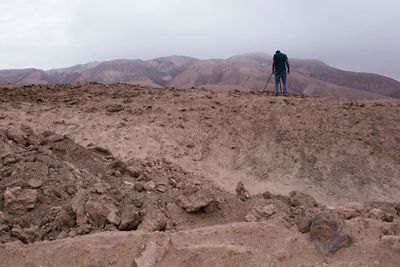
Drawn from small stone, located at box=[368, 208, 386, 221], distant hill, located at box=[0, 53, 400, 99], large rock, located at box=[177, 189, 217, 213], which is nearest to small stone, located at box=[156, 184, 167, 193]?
large rock, located at box=[177, 189, 217, 213]

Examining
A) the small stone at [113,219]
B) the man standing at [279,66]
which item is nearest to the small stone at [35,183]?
the small stone at [113,219]

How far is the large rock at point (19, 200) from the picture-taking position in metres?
4.05

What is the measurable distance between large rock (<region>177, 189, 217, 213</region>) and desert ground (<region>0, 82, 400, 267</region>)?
0.01m

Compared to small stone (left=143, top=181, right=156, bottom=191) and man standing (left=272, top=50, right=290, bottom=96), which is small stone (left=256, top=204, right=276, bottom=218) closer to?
small stone (left=143, top=181, right=156, bottom=191)

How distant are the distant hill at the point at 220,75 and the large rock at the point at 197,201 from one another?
144ft

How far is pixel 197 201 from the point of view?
14.1 feet

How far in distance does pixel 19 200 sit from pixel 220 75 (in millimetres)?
53993

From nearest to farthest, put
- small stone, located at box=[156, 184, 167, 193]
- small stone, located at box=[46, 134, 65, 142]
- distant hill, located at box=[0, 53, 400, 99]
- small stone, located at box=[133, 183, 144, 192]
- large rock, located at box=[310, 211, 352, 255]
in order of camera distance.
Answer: large rock, located at box=[310, 211, 352, 255] < small stone, located at box=[133, 183, 144, 192] < small stone, located at box=[156, 184, 167, 193] < small stone, located at box=[46, 134, 65, 142] < distant hill, located at box=[0, 53, 400, 99]

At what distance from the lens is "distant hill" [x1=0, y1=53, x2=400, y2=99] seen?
51656mm

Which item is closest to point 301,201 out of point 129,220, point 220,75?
point 129,220

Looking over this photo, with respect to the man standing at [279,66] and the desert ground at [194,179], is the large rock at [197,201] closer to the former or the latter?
the desert ground at [194,179]

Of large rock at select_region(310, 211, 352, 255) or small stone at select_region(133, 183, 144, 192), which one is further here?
small stone at select_region(133, 183, 144, 192)

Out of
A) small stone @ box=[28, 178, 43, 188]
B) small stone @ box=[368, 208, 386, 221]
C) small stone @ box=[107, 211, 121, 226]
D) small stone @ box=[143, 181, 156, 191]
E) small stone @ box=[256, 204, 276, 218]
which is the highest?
small stone @ box=[28, 178, 43, 188]

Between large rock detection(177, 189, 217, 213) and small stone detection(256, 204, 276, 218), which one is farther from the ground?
large rock detection(177, 189, 217, 213)
